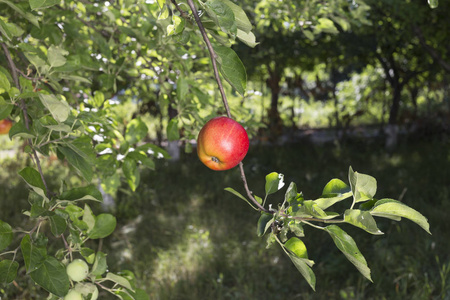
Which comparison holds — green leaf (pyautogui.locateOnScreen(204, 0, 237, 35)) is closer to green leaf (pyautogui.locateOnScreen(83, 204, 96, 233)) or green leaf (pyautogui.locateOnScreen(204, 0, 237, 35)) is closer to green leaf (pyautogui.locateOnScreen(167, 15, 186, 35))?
green leaf (pyautogui.locateOnScreen(167, 15, 186, 35))

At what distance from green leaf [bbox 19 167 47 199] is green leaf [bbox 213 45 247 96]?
63 cm

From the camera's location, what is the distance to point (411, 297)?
2.92 metres

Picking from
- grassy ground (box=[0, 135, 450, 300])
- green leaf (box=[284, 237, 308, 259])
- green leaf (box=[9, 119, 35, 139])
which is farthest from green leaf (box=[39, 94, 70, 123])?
grassy ground (box=[0, 135, 450, 300])

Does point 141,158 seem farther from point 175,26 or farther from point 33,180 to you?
point 175,26

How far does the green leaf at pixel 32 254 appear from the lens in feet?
3.66

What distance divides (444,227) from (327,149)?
160 inches

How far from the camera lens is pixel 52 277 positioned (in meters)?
1.12

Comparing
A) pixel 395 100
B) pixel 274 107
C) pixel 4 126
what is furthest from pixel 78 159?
pixel 274 107

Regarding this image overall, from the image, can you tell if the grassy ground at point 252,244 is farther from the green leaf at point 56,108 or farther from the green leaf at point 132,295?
the green leaf at point 56,108

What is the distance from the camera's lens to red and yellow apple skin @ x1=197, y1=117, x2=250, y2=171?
1029 mm

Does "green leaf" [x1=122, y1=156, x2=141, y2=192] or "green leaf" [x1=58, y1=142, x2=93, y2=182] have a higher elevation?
"green leaf" [x1=58, y1=142, x2=93, y2=182]

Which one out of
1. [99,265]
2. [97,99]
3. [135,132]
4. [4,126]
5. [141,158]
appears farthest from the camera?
[4,126]

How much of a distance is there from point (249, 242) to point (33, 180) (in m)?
3.00

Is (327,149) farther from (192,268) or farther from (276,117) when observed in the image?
(192,268)
